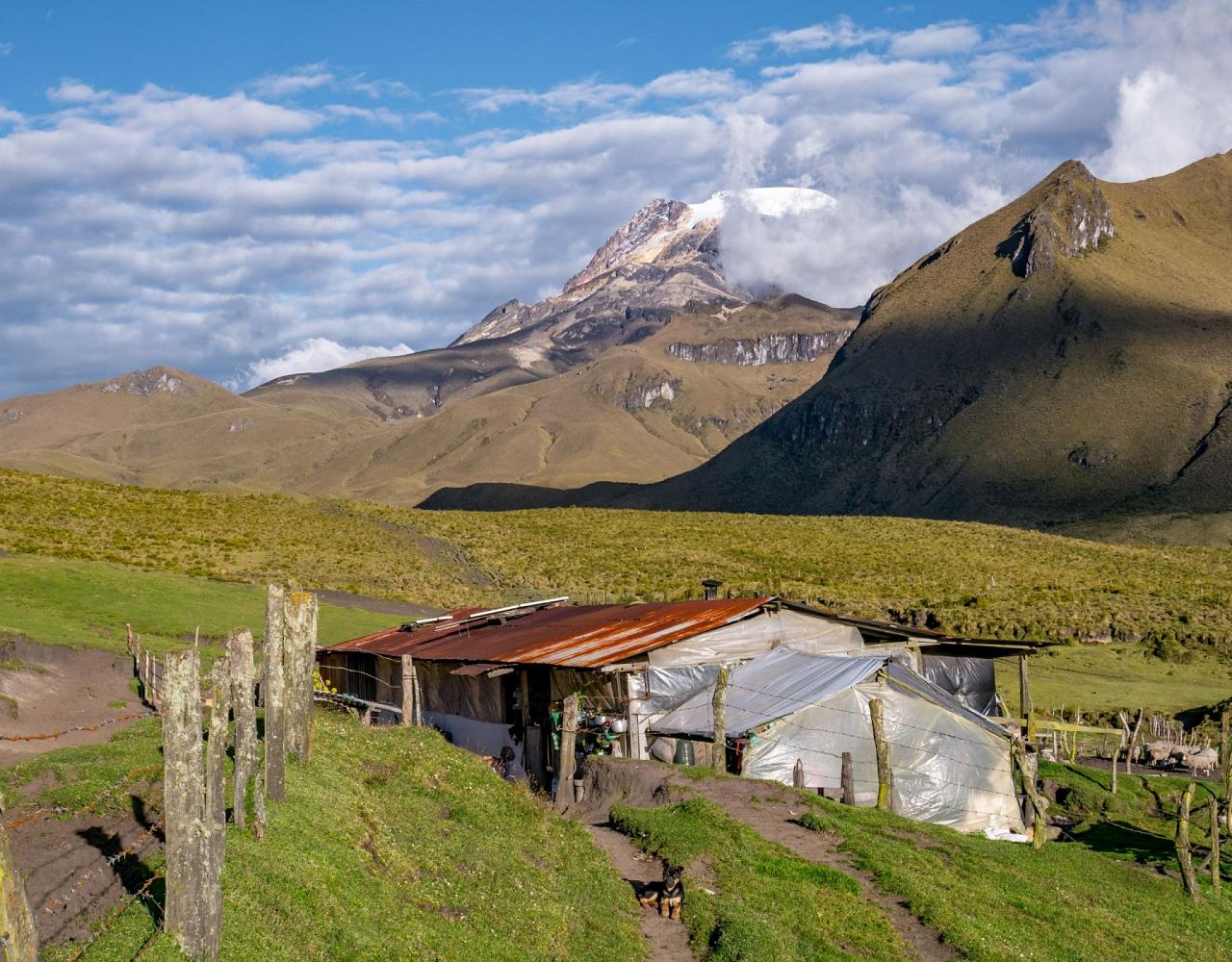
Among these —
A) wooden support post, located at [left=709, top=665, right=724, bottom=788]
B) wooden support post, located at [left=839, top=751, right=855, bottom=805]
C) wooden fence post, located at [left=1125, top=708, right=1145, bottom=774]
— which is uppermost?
wooden support post, located at [left=709, top=665, right=724, bottom=788]

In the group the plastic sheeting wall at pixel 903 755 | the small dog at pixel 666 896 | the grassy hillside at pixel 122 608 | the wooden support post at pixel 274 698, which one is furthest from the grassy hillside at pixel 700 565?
the small dog at pixel 666 896

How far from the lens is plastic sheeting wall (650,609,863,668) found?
88.1 feet

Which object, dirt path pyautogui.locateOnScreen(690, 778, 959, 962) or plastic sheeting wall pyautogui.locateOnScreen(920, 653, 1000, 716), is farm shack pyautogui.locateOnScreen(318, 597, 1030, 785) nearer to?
plastic sheeting wall pyautogui.locateOnScreen(920, 653, 1000, 716)

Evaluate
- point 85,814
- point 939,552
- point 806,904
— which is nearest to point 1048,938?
point 806,904

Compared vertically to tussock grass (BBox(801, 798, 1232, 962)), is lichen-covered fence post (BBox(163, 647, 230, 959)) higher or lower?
higher

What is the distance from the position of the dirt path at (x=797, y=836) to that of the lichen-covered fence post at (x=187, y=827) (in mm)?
8348

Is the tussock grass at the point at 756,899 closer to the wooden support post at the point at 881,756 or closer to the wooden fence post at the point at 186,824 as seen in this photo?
the wooden support post at the point at 881,756

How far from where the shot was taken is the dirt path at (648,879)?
1406 cm

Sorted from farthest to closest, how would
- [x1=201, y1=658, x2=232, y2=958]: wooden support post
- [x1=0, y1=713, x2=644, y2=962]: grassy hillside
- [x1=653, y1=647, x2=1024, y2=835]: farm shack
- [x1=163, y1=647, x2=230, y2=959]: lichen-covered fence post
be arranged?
1. [x1=653, y1=647, x2=1024, y2=835]: farm shack
2. [x1=0, y1=713, x2=644, y2=962]: grassy hillside
3. [x1=201, y1=658, x2=232, y2=958]: wooden support post
4. [x1=163, y1=647, x2=230, y2=959]: lichen-covered fence post

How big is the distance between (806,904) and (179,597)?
39.3m

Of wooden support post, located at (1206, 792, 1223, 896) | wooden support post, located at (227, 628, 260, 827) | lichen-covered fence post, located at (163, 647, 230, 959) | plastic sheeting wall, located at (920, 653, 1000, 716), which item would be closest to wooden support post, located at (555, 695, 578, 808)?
wooden support post, located at (227, 628, 260, 827)

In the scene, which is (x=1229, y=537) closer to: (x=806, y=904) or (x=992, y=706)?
(x=992, y=706)

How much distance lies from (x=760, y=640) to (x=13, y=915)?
75.5 ft

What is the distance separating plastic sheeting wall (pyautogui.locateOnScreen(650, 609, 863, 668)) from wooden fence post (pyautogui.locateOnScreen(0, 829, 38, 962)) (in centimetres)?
1928
